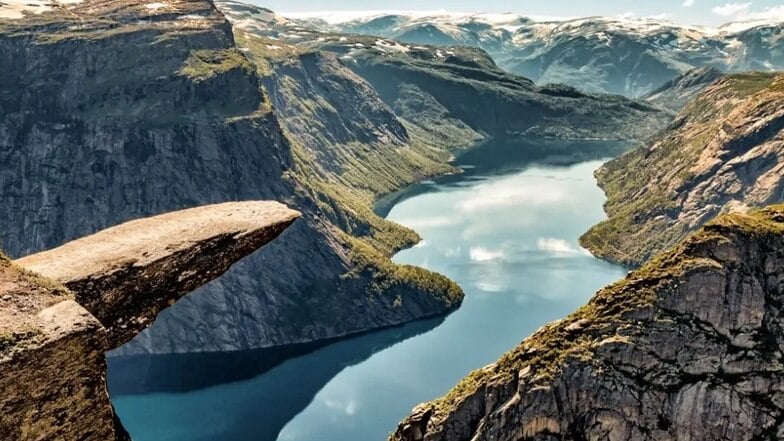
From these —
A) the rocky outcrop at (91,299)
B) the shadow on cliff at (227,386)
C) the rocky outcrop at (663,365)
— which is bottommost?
the shadow on cliff at (227,386)

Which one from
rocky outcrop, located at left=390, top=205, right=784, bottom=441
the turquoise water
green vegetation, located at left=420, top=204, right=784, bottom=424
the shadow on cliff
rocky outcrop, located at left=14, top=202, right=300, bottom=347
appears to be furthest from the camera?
the shadow on cliff

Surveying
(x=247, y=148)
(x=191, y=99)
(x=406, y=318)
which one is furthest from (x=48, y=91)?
(x=406, y=318)

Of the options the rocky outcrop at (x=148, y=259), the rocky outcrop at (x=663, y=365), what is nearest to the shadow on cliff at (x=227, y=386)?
the rocky outcrop at (x=663, y=365)

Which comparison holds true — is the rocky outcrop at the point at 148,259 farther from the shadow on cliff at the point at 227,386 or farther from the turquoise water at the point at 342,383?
the shadow on cliff at the point at 227,386

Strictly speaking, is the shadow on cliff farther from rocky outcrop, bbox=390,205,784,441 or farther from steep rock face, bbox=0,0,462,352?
rocky outcrop, bbox=390,205,784,441

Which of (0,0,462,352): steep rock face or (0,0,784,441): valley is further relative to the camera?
(0,0,462,352): steep rock face

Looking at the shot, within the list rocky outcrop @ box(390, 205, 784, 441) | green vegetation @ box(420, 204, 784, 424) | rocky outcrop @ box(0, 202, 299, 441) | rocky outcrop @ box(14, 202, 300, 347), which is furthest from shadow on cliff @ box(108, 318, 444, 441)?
rocky outcrop @ box(0, 202, 299, 441)

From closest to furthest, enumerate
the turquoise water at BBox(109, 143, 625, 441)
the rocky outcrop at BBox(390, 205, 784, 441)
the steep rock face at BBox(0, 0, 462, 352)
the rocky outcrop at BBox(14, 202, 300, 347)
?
the rocky outcrop at BBox(14, 202, 300, 347) < the rocky outcrop at BBox(390, 205, 784, 441) < the turquoise water at BBox(109, 143, 625, 441) < the steep rock face at BBox(0, 0, 462, 352)
